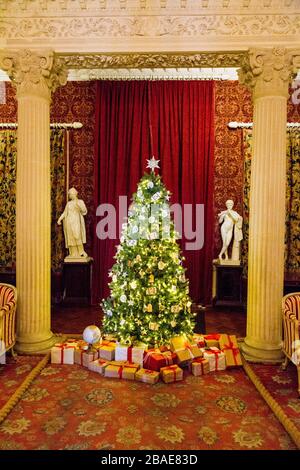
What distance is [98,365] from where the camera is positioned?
4.25m

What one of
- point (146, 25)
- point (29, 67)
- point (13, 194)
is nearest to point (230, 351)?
point (146, 25)

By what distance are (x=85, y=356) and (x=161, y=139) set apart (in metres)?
4.11

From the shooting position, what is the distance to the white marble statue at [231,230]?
21.7 ft

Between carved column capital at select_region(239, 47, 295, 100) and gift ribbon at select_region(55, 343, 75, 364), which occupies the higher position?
carved column capital at select_region(239, 47, 295, 100)

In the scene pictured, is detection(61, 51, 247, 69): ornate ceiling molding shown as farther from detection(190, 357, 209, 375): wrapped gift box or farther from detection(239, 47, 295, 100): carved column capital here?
detection(190, 357, 209, 375): wrapped gift box

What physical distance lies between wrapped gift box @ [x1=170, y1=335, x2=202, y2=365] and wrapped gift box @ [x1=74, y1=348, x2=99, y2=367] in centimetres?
92

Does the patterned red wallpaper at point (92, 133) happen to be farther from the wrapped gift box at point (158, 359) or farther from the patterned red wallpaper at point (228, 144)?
the wrapped gift box at point (158, 359)

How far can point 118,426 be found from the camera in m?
3.13

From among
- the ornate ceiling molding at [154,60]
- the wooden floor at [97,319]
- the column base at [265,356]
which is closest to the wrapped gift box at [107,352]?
the wooden floor at [97,319]

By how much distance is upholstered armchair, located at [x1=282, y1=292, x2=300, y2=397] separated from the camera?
390 centimetres

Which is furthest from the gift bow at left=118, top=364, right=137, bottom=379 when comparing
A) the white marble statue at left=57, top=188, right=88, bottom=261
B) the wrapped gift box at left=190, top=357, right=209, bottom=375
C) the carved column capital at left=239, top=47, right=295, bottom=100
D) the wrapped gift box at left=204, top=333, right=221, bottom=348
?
the carved column capital at left=239, top=47, right=295, bottom=100

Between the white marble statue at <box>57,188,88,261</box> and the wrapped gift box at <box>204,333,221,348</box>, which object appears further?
the white marble statue at <box>57,188,88,261</box>

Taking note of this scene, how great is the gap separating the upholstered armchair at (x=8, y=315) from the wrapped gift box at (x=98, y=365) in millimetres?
971

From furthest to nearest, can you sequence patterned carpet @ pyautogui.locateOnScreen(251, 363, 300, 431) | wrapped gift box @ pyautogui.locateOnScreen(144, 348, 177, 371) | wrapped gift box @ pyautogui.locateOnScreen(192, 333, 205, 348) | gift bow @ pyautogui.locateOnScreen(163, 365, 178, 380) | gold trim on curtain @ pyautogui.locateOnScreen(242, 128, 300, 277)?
gold trim on curtain @ pyautogui.locateOnScreen(242, 128, 300, 277), wrapped gift box @ pyautogui.locateOnScreen(192, 333, 205, 348), wrapped gift box @ pyautogui.locateOnScreen(144, 348, 177, 371), gift bow @ pyautogui.locateOnScreen(163, 365, 178, 380), patterned carpet @ pyautogui.locateOnScreen(251, 363, 300, 431)
